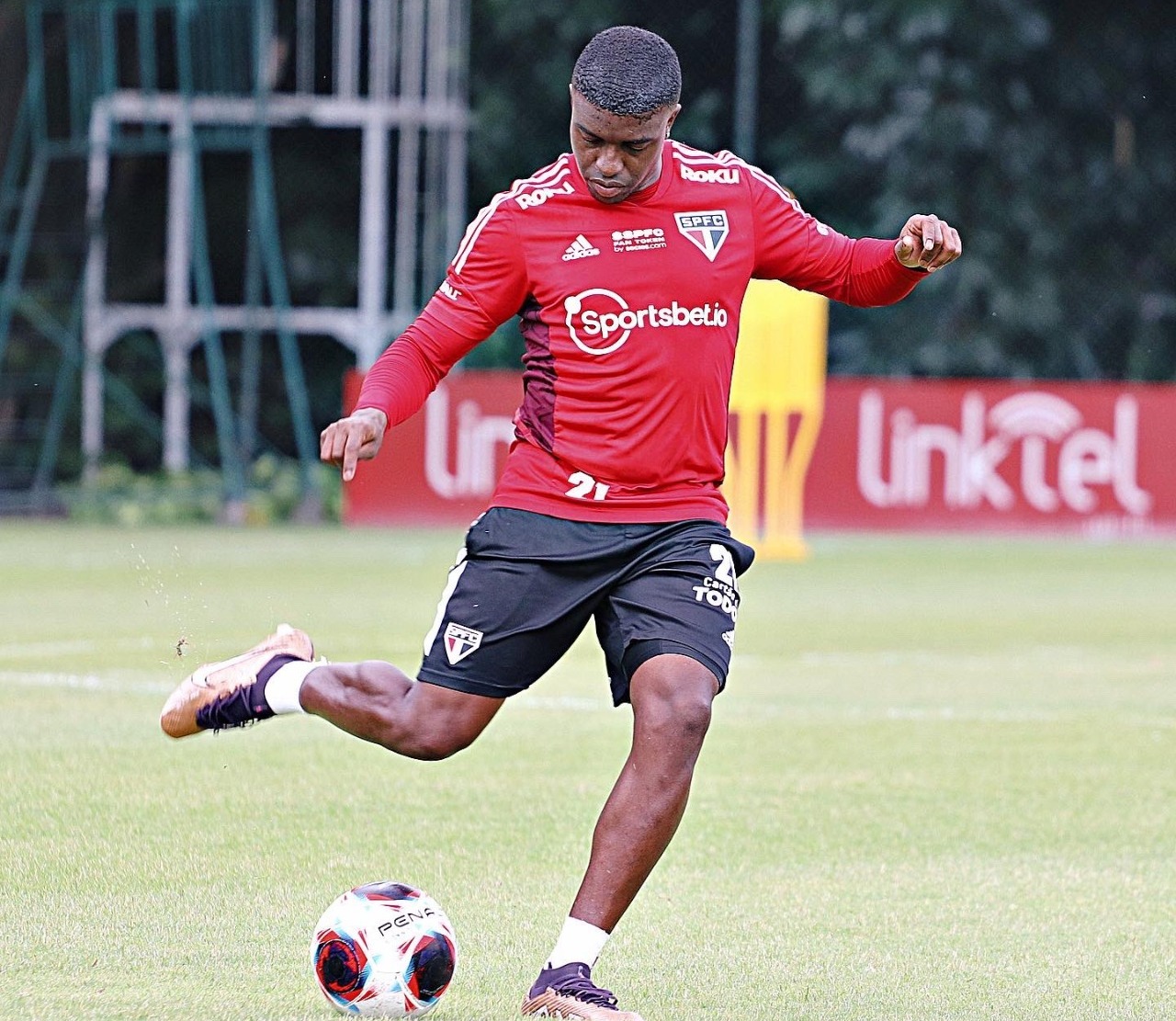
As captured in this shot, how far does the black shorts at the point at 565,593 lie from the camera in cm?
497

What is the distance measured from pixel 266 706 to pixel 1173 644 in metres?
8.75

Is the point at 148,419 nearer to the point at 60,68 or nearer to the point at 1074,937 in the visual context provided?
the point at 60,68

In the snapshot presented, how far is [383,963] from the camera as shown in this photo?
4637mm

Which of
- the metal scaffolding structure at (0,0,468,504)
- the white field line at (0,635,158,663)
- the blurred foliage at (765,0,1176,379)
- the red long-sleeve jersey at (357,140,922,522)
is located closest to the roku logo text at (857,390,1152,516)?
the blurred foliage at (765,0,1176,379)

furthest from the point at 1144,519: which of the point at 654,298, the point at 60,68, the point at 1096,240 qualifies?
the point at 654,298

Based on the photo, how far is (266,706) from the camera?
18.0ft

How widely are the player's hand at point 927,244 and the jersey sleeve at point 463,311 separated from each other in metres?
0.88

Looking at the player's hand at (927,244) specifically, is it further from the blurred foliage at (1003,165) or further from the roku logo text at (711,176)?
the blurred foliage at (1003,165)

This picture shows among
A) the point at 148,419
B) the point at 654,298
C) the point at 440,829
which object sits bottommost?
the point at 148,419

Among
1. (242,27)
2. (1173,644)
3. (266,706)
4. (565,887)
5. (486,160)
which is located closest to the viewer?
(266,706)

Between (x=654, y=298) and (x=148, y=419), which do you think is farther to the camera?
(x=148, y=419)

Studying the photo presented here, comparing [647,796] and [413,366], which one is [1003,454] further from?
[647,796]

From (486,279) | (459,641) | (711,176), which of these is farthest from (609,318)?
(459,641)

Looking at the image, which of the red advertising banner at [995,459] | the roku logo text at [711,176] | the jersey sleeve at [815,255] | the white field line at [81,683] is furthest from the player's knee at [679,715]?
the red advertising banner at [995,459]
